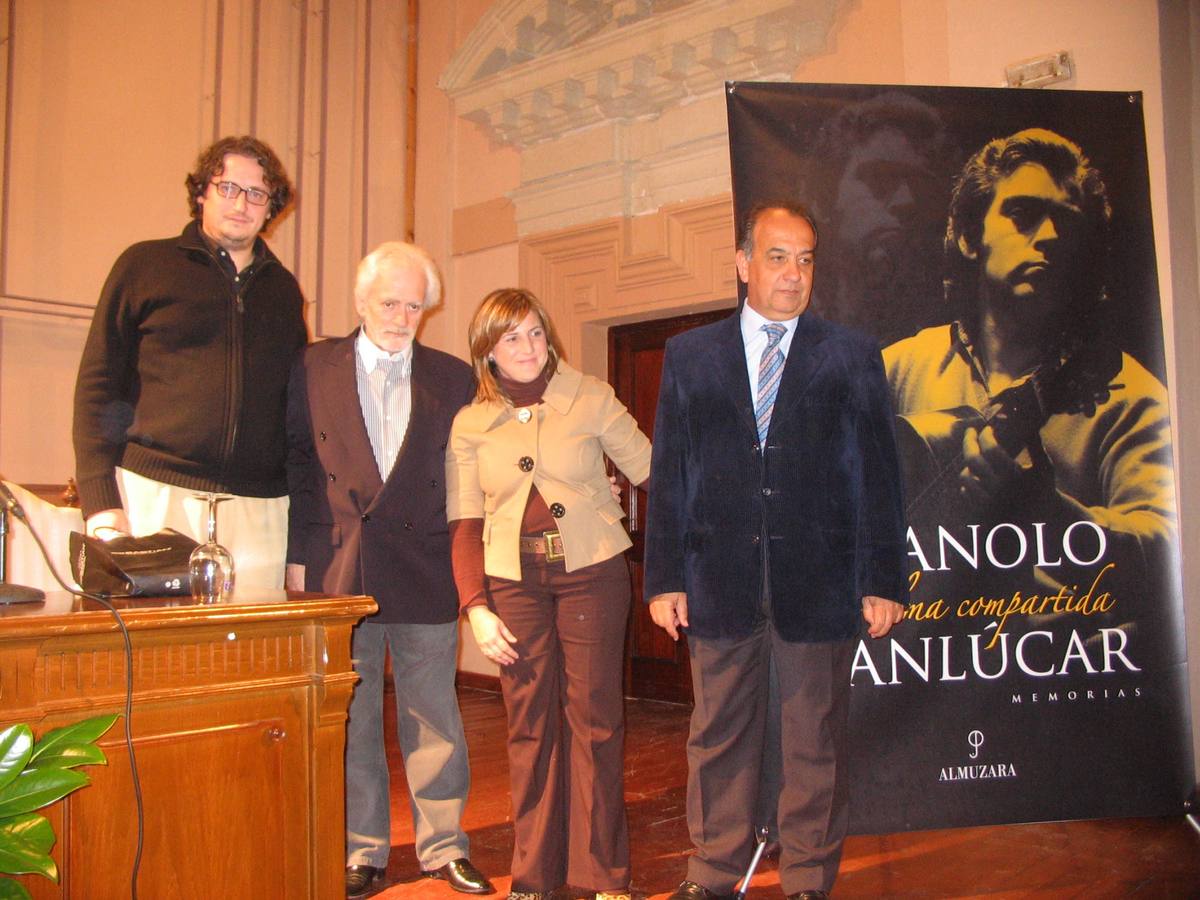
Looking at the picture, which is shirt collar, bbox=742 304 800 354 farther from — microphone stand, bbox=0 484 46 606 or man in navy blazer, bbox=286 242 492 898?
microphone stand, bbox=0 484 46 606

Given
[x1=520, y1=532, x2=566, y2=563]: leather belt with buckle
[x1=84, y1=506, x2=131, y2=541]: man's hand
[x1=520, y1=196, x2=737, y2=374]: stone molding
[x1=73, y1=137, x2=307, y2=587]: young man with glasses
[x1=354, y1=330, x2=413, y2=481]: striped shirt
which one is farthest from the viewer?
[x1=520, y1=196, x2=737, y2=374]: stone molding

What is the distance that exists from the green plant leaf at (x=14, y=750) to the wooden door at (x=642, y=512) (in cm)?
420

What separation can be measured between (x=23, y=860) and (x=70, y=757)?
134mm

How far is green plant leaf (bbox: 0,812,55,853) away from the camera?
1266mm

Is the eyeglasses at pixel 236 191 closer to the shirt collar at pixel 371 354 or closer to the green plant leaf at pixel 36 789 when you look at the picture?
the shirt collar at pixel 371 354

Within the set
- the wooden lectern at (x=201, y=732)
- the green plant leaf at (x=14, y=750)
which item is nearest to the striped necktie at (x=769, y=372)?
the wooden lectern at (x=201, y=732)

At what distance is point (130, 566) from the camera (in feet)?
5.55

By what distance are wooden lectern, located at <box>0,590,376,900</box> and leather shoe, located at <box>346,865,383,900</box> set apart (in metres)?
0.85

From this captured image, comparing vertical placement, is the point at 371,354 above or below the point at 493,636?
above

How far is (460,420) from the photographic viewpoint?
242 cm

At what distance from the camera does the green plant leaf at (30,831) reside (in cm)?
127

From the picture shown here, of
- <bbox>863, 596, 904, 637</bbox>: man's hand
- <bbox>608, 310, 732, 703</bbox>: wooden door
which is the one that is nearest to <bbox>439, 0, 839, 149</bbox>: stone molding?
<bbox>608, 310, 732, 703</bbox>: wooden door

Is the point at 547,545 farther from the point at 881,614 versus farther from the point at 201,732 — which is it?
the point at 201,732

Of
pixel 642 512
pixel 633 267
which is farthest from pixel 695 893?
pixel 633 267
